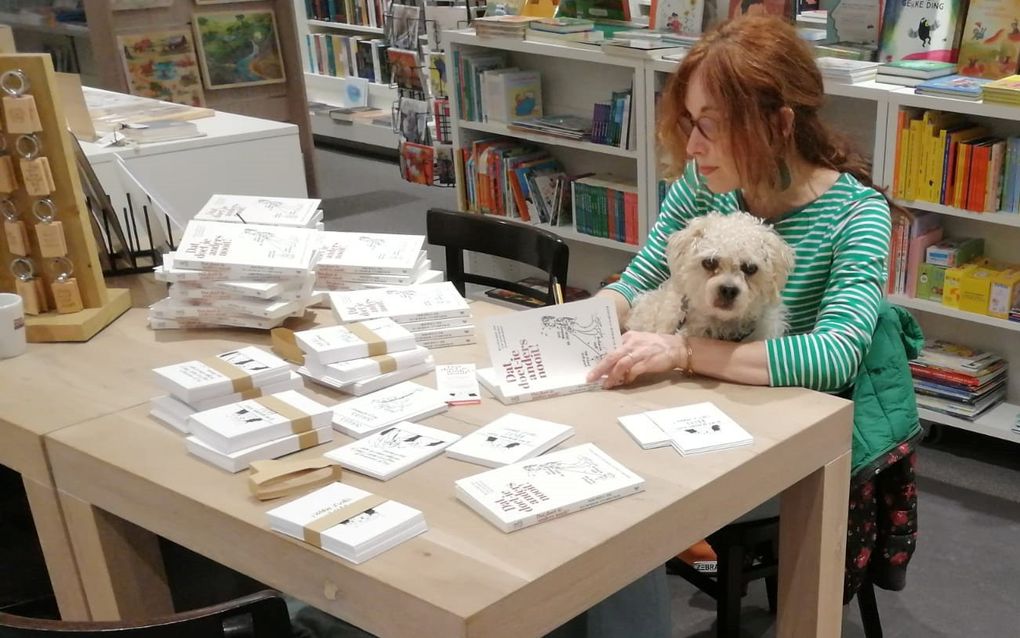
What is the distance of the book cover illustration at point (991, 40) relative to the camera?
9.99 ft

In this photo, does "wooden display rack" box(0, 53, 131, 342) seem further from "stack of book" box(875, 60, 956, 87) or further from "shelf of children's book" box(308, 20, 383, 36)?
"shelf of children's book" box(308, 20, 383, 36)

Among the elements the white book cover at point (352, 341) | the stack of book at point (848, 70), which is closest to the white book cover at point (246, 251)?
the white book cover at point (352, 341)

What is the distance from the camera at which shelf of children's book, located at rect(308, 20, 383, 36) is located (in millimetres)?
7457

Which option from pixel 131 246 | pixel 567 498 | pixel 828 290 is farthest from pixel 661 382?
pixel 131 246

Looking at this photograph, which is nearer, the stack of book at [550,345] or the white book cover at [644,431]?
the white book cover at [644,431]

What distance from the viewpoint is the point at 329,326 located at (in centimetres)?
210

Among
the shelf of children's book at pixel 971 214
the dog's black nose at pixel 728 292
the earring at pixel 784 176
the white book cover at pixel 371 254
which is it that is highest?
the earring at pixel 784 176

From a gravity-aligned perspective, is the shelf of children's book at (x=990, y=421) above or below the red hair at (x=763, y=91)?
below

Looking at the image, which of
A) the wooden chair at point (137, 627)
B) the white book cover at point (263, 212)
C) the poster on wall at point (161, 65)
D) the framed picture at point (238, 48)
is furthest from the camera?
the framed picture at point (238, 48)

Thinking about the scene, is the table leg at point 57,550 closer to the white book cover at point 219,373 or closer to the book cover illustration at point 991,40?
the white book cover at point 219,373

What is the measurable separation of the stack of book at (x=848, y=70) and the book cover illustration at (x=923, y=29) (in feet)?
0.38

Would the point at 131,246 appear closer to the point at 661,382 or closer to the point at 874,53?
the point at 661,382

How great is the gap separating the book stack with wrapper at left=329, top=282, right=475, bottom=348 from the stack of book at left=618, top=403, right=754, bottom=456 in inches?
18.9

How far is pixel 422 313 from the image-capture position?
2021mm
